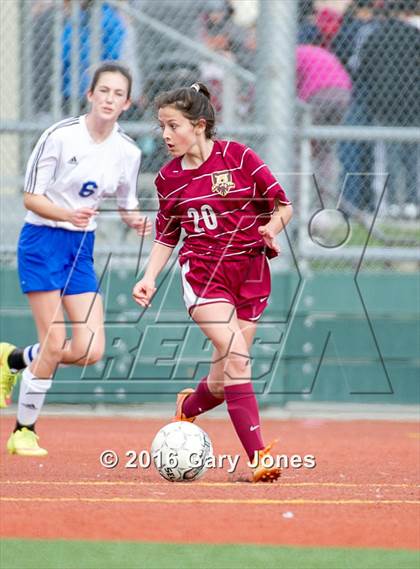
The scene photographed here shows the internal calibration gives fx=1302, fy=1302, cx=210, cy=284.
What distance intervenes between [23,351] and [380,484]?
2.69 m

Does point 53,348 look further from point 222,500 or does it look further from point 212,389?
point 222,500

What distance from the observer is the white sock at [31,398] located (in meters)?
7.96

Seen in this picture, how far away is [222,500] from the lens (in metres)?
5.99

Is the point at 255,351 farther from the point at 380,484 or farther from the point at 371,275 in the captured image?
the point at 380,484

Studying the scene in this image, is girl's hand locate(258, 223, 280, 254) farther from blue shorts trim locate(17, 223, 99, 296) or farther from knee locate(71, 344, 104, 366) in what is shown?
knee locate(71, 344, 104, 366)

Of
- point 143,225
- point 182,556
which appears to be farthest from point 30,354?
point 182,556

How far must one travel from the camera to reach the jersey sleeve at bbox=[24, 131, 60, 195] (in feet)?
25.2

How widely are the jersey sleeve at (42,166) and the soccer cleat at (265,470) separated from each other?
2.14 meters

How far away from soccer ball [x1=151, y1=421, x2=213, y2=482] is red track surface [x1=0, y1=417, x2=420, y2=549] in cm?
8

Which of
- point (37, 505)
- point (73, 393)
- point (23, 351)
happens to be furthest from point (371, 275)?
point (37, 505)

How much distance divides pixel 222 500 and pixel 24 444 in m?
2.28

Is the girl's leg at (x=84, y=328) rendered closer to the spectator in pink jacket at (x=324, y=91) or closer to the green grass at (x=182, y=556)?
the green grass at (x=182, y=556)

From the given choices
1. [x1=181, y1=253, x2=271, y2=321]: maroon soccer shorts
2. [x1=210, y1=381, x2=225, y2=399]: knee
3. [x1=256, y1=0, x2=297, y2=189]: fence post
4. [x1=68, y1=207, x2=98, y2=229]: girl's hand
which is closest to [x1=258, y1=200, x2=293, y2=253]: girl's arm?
[x1=181, y1=253, x2=271, y2=321]: maroon soccer shorts

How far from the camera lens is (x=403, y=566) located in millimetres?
4879
